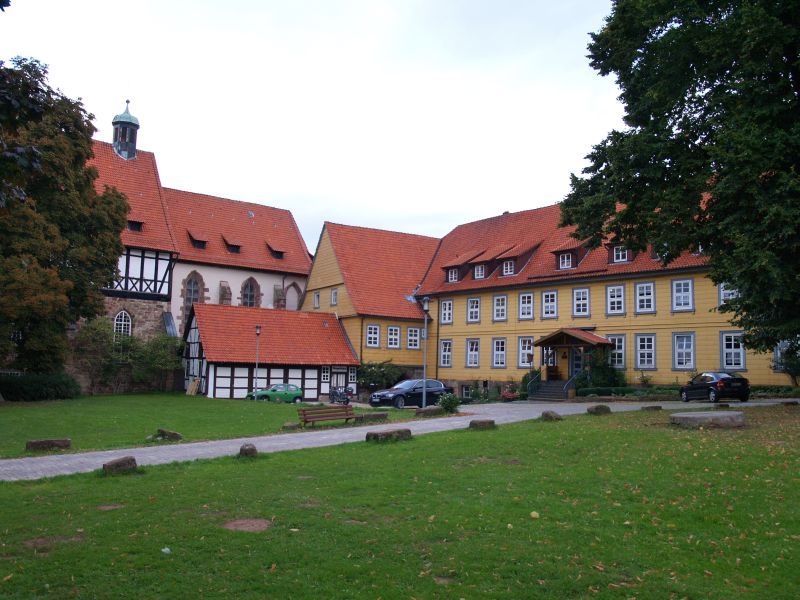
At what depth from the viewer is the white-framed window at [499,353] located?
4256 centimetres

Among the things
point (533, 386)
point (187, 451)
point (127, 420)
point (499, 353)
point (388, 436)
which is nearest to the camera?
point (187, 451)

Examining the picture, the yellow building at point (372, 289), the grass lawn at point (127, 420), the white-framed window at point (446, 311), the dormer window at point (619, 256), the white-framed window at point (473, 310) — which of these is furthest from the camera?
the white-framed window at point (446, 311)

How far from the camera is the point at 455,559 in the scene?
7129 mm

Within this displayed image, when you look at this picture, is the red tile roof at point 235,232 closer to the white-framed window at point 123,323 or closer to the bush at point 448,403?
the white-framed window at point 123,323

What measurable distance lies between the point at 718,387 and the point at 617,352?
1011cm

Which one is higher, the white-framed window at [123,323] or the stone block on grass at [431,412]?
the white-framed window at [123,323]

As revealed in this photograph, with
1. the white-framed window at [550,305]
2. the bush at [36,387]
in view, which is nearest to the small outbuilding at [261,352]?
the bush at [36,387]

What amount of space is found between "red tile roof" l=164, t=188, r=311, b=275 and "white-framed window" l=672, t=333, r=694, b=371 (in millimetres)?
29880

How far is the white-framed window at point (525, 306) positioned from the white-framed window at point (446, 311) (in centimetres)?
590

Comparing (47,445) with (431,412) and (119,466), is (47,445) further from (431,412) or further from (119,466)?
(431,412)

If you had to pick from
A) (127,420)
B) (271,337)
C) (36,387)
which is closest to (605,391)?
(271,337)

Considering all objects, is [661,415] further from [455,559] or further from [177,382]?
[177,382]

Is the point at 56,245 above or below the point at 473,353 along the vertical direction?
above

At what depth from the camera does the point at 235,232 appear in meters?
54.1
